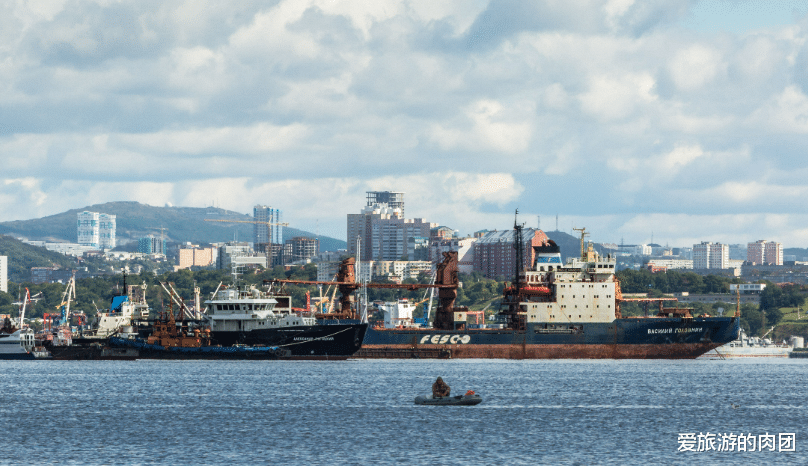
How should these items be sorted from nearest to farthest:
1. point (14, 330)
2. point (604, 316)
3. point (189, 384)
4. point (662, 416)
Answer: point (662, 416), point (189, 384), point (604, 316), point (14, 330)

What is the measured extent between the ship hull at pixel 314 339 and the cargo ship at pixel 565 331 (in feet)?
22.3

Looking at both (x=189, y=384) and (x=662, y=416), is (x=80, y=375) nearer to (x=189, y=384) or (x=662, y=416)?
(x=189, y=384)

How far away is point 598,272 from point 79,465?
94.4 metres

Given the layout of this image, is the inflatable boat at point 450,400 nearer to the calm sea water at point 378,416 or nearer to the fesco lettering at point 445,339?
the calm sea water at point 378,416

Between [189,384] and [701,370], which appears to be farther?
[701,370]

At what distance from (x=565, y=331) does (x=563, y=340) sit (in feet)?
3.57

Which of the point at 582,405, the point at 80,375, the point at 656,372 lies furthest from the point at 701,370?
the point at 80,375

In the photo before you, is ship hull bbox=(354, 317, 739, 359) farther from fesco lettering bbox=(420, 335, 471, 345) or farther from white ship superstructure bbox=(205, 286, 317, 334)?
white ship superstructure bbox=(205, 286, 317, 334)

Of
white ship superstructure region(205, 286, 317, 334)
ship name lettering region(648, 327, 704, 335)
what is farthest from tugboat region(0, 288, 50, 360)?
ship name lettering region(648, 327, 704, 335)

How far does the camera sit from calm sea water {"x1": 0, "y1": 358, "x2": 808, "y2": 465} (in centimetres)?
6088

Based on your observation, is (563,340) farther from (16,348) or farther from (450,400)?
(16,348)

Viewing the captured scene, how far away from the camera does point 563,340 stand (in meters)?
142

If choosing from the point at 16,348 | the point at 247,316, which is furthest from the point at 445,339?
the point at 16,348

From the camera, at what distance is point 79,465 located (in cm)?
5709
